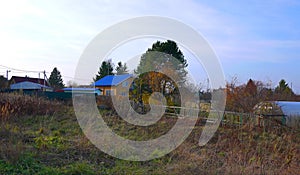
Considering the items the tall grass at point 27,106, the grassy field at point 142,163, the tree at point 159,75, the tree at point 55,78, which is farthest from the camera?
the tree at point 55,78

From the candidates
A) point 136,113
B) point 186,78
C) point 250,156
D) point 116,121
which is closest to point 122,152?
point 250,156

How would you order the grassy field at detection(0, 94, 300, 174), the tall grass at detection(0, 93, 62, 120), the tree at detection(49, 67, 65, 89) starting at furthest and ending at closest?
the tree at detection(49, 67, 65, 89)
the tall grass at detection(0, 93, 62, 120)
the grassy field at detection(0, 94, 300, 174)

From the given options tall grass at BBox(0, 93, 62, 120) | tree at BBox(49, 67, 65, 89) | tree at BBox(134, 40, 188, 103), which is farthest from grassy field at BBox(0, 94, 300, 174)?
tree at BBox(49, 67, 65, 89)

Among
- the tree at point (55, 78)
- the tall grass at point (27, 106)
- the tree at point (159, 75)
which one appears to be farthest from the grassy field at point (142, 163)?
the tree at point (55, 78)

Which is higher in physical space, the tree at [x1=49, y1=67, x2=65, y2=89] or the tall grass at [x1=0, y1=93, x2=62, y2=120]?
the tree at [x1=49, y1=67, x2=65, y2=89]

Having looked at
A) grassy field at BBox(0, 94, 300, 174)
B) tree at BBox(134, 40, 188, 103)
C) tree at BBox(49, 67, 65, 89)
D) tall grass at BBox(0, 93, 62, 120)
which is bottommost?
grassy field at BBox(0, 94, 300, 174)

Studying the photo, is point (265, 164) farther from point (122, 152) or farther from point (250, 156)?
point (122, 152)

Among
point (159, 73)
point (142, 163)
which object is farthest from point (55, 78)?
point (142, 163)

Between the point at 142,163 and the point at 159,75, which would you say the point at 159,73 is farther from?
the point at 142,163

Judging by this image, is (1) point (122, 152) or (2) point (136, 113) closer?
(1) point (122, 152)

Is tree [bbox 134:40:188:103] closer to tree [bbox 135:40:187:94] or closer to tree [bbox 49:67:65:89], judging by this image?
tree [bbox 135:40:187:94]

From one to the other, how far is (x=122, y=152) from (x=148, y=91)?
1287 centimetres

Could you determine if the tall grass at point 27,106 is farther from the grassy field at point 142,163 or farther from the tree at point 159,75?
the tree at point 159,75

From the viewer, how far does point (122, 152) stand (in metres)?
5.77
